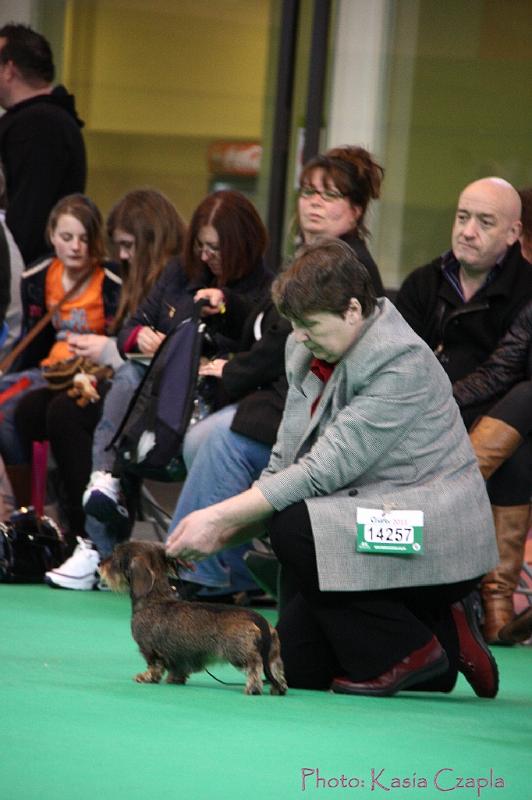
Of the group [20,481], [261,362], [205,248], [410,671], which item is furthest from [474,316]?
[20,481]

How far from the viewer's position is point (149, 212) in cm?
712

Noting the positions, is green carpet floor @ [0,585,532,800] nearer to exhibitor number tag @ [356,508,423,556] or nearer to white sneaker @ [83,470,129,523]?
exhibitor number tag @ [356,508,423,556]

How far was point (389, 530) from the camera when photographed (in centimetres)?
413

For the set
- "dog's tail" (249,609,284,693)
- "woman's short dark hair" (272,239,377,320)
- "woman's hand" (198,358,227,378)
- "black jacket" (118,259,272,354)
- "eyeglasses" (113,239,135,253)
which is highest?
"woman's short dark hair" (272,239,377,320)

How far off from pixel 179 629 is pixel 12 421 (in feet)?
11.2

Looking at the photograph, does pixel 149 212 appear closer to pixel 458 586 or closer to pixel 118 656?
pixel 118 656

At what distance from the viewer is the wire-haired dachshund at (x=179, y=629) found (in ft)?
13.0

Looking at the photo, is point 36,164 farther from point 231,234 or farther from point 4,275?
point 231,234

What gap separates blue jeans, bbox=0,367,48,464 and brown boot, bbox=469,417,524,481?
2452 mm

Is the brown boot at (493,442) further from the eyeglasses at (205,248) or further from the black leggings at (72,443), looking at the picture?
the black leggings at (72,443)

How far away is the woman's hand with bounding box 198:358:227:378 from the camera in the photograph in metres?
6.18

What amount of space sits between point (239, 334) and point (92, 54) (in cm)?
412

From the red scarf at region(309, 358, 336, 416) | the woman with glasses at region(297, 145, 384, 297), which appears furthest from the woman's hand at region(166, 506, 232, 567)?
the woman with glasses at region(297, 145, 384, 297)

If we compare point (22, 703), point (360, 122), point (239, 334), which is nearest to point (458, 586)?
point (22, 703)
